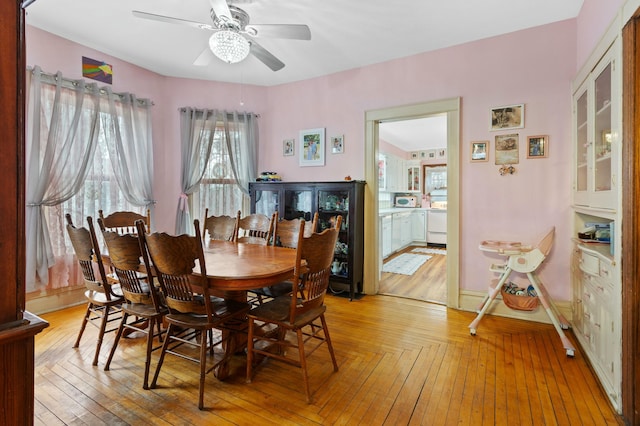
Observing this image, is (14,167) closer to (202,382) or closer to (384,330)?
(202,382)

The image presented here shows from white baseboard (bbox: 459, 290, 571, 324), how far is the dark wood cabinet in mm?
1180

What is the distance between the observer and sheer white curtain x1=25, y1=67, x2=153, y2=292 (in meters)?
3.10

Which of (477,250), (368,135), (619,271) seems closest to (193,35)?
(368,135)

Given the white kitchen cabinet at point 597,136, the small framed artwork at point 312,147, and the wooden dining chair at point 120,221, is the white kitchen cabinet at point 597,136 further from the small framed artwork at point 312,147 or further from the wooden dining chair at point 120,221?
the wooden dining chair at point 120,221

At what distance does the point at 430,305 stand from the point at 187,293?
2.63 m

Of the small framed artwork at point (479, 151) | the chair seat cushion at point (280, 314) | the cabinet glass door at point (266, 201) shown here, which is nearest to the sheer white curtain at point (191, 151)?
the cabinet glass door at point (266, 201)

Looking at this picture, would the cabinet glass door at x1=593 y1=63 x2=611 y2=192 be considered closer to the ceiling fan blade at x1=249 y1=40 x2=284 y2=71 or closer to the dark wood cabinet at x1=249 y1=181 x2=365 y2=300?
the dark wood cabinet at x1=249 y1=181 x2=365 y2=300

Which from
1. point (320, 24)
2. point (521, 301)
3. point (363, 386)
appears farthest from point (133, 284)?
point (521, 301)

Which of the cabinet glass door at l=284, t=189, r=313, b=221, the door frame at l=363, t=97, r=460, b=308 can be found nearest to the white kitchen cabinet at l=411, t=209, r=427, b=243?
the door frame at l=363, t=97, r=460, b=308

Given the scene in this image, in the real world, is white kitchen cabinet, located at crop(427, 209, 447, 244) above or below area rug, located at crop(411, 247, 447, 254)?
above

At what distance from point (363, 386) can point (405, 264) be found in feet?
12.2

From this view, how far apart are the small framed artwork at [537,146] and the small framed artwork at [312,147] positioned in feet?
7.56

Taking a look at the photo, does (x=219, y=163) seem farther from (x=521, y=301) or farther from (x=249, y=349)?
(x=521, y=301)

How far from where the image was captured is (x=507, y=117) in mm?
3166
